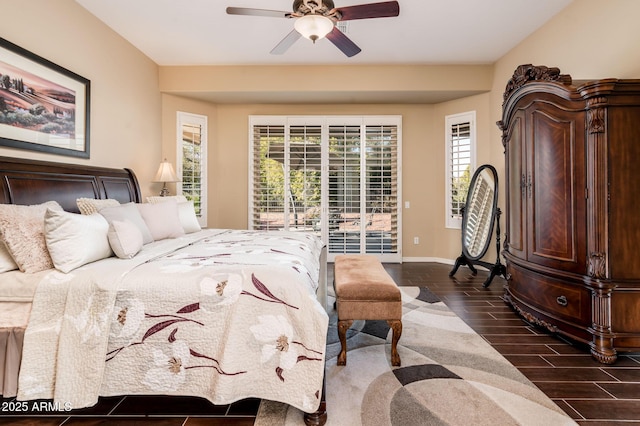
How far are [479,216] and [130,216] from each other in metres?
4.32

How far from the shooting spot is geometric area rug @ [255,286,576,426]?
1522 millimetres

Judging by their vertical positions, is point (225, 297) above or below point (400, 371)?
above

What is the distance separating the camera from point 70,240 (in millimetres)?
1731

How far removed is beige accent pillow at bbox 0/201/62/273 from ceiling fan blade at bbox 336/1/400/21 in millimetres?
2543

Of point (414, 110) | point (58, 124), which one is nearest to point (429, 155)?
point (414, 110)

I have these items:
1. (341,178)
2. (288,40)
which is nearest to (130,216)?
(288,40)

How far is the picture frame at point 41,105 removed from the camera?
2365 mm

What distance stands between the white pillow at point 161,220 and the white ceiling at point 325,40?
2.11 metres

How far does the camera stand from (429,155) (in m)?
5.14

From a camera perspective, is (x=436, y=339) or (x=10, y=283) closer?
(x=10, y=283)

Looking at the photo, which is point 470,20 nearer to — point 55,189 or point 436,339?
point 436,339

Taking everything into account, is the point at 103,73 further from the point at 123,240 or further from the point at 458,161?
the point at 458,161

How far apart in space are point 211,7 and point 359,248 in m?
3.84

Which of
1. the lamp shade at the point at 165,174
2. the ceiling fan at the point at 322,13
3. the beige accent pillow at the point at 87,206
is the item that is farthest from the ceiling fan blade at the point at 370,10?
the lamp shade at the point at 165,174
